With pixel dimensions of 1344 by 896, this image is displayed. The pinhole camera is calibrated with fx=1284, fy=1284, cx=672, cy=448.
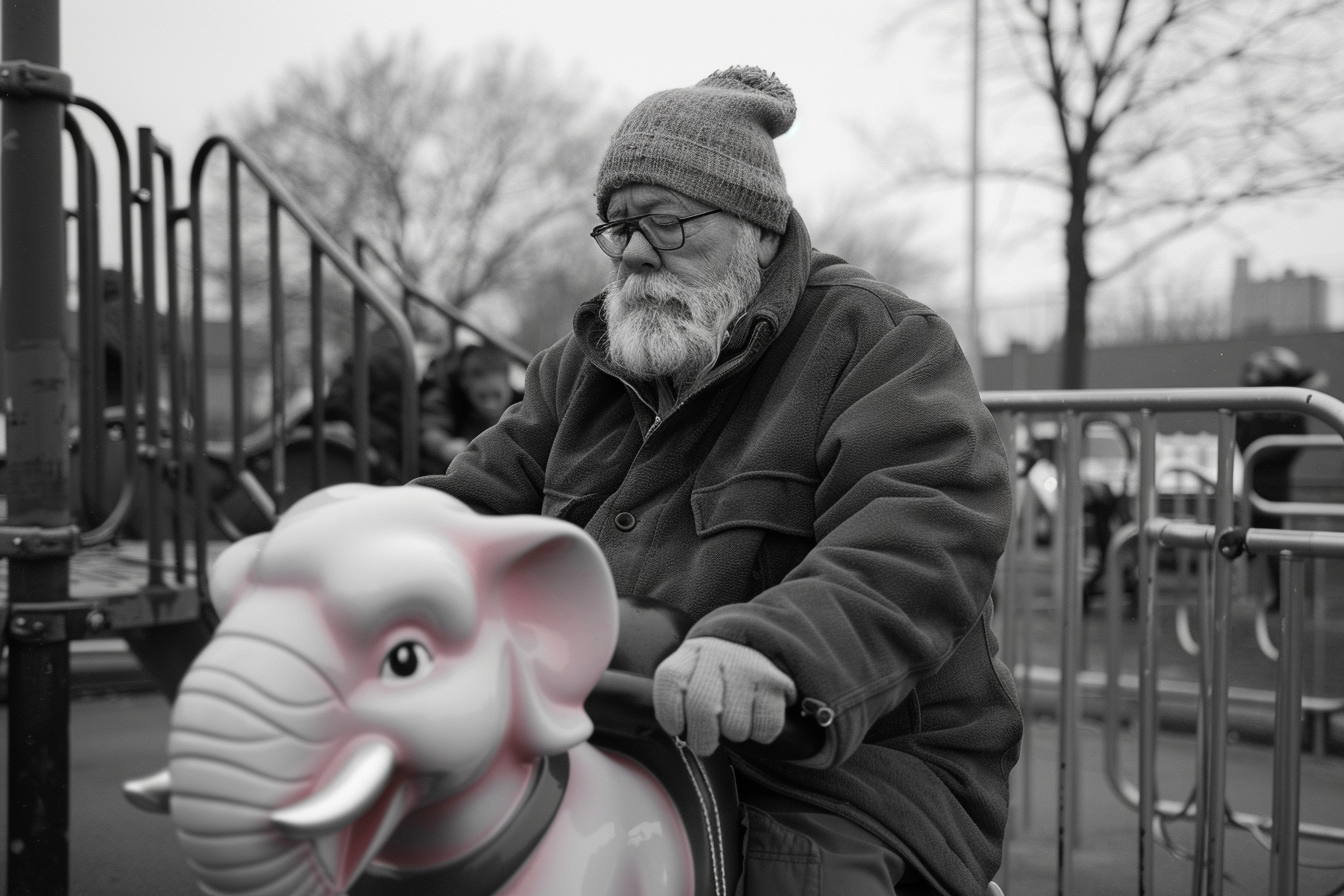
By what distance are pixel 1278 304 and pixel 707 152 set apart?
24.2 metres

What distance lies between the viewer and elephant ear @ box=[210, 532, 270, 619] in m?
1.30

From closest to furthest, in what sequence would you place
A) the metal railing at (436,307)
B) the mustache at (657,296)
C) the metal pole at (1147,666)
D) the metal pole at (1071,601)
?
the mustache at (657,296) < the metal pole at (1147,666) < the metal pole at (1071,601) < the metal railing at (436,307)

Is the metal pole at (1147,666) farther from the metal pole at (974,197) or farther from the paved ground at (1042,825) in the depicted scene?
the metal pole at (974,197)

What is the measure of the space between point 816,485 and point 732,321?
359 millimetres

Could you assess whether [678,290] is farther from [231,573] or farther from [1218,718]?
[1218,718]

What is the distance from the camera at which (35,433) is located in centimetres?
273

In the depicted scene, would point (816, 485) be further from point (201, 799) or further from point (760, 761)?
point (201, 799)

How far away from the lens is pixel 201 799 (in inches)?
44.2

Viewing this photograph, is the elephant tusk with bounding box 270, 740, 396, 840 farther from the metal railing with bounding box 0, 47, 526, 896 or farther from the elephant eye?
the metal railing with bounding box 0, 47, 526, 896

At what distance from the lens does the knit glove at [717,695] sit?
1.38 m

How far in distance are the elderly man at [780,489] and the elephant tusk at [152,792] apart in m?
0.51

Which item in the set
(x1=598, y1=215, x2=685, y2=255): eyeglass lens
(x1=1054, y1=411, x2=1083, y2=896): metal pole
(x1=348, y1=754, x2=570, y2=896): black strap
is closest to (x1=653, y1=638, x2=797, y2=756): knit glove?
(x1=348, y1=754, x2=570, y2=896): black strap

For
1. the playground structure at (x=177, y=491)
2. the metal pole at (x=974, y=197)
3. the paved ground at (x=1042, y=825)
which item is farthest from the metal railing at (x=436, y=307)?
the metal pole at (x=974, y=197)

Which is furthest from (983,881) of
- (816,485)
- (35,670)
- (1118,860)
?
(1118,860)
